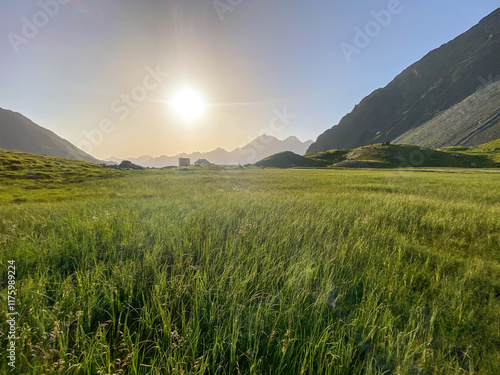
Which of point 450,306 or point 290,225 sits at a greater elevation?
point 290,225

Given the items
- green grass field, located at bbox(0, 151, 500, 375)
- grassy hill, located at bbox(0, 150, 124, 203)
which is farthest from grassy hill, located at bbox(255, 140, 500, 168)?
green grass field, located at bbox(0, 151, 500, 375)

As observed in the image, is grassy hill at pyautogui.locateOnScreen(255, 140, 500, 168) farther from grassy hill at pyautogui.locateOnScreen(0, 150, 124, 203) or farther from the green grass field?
the green grass field

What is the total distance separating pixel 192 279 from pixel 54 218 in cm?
576

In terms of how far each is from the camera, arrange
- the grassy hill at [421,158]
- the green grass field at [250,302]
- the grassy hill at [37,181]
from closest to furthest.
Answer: the green grass field at [250,302]
the grassy hill at [37,181]
the grassy hill at [421,158]

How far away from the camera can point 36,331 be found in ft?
5.96

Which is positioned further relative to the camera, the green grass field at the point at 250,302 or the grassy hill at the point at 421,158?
the grassy hill at the point at 421,158

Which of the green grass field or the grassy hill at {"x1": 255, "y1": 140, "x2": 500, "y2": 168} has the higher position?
the grassy hill at {"x1": 255, "y1": 140, "x2": 500, "y2": 168}

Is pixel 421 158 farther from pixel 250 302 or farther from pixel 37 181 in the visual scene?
pixel 37 181

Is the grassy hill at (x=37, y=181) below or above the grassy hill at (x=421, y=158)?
below

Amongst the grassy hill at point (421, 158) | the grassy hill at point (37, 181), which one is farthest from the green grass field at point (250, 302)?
the grassy hill at point (421, 158)

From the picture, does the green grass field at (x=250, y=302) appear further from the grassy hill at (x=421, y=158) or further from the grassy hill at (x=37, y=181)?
the grassy hill at (x=421, y=158)

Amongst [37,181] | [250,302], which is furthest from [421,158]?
[37,181]

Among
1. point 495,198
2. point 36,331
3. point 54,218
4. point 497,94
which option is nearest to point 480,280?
point 36,331

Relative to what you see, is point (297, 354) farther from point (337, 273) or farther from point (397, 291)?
point (397, 291)
